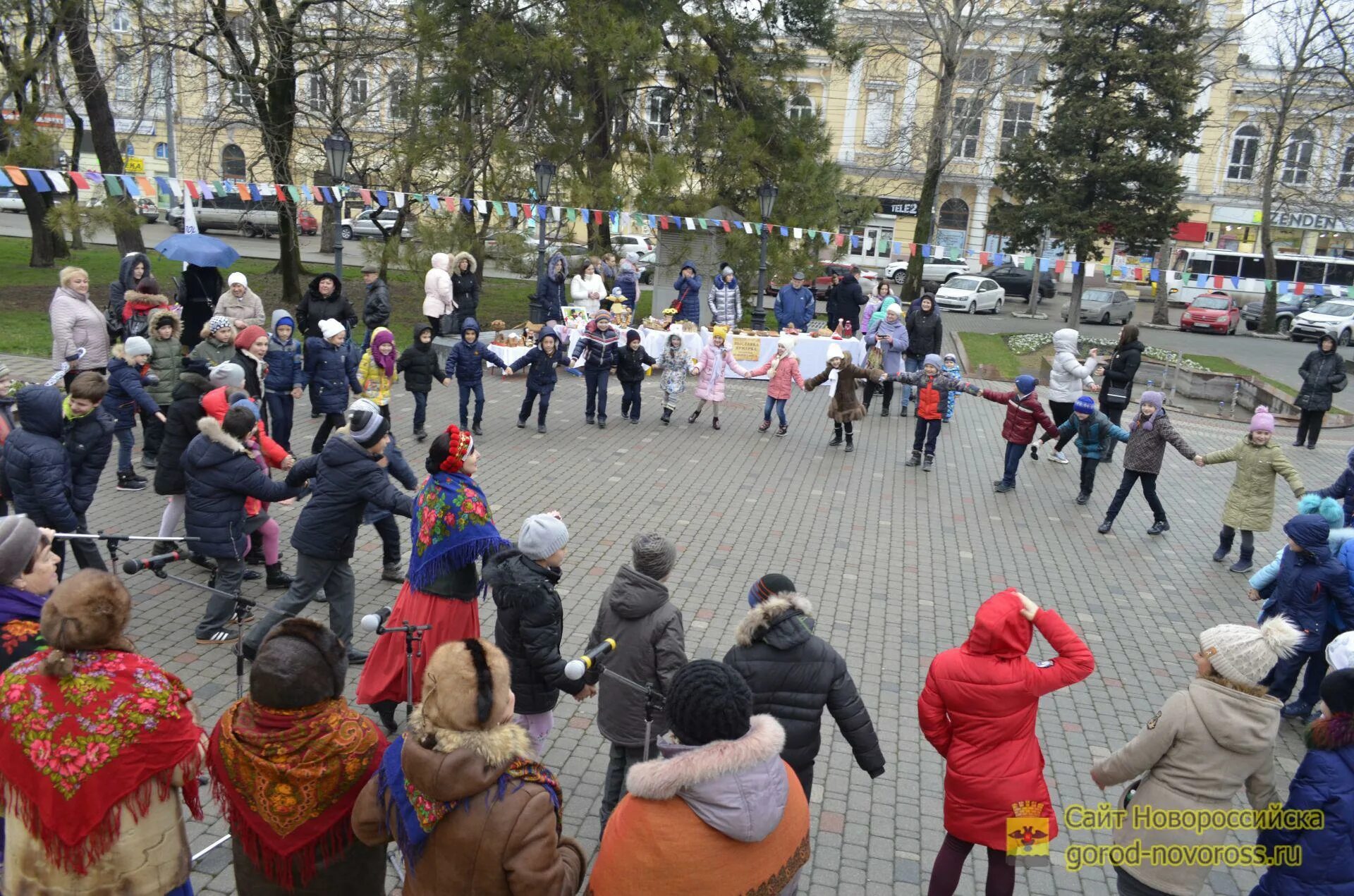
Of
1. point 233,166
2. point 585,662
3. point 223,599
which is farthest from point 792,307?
point 233,166

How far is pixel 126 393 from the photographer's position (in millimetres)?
9305

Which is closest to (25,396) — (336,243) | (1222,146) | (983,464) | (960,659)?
(960,659)

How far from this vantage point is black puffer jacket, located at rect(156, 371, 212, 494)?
737 cm

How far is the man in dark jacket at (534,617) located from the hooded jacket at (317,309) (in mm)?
8077

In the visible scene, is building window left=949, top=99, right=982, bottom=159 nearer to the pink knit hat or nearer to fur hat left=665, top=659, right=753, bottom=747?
the pink knit hat

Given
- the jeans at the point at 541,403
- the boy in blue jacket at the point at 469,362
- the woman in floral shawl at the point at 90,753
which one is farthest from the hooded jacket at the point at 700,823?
the jeans at the point at 541,403

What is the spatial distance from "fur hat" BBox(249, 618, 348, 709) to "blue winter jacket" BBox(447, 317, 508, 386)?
9155 mm

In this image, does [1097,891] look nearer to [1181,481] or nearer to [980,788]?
[980,788]

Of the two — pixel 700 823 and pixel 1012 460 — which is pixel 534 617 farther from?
pixel 1012 460

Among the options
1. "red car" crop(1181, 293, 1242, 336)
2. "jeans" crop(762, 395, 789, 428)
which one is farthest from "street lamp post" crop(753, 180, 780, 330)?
"red car" crop(1181, 293, 1242, 336)

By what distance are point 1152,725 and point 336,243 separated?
45.8 feet

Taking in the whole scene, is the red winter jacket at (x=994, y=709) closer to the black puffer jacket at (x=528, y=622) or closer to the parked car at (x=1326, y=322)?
the black puffer jacket at (x=528, y=622)

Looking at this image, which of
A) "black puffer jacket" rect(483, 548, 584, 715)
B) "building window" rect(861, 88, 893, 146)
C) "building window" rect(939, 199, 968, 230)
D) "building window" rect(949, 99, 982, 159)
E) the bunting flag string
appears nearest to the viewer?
"black puffer jacket" rect(483, 548, 584, 715)

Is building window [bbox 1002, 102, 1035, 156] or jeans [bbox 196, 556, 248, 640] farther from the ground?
building window [bbox 1002, 102, 1035, 156]
